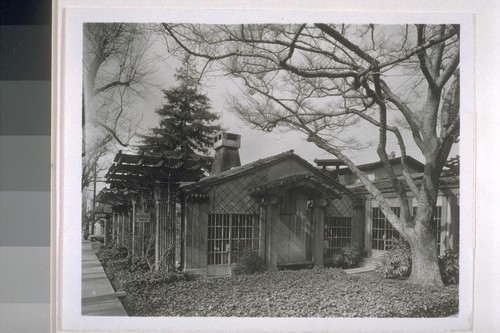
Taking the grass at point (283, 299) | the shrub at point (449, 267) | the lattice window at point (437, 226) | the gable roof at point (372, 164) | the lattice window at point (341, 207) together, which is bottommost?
the grass at point (283, 299)

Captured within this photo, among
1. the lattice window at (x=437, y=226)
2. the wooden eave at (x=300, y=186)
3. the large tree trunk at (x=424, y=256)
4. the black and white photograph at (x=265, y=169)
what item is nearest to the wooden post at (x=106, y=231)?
the black and white photograph at (x=265, y=169)

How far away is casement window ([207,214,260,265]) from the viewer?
6.27ft

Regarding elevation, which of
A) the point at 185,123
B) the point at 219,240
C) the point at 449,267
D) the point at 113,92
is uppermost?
the point at 113,92

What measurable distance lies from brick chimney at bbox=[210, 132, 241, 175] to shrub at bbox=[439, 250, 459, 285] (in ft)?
4.32

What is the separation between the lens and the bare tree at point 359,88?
188cm

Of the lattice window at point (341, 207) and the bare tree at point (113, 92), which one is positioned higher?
the bare tree at point (113, 92)

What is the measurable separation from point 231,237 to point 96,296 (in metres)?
0.83

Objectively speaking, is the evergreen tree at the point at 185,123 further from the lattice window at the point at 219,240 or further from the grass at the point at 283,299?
the grass at the point at 283,299

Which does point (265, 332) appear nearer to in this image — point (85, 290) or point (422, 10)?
point (85, 290)

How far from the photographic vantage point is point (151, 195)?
1.91 metres

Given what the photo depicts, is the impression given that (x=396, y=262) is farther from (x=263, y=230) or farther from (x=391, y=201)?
(x=263, y=230)

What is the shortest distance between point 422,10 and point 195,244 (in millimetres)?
1863

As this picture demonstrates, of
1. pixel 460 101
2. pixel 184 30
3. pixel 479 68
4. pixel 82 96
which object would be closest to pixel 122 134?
pixel 82 96

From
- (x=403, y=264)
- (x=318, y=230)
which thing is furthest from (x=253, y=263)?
(x=403, y=264)
